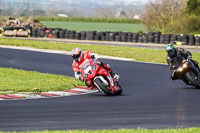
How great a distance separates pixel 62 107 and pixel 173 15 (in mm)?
52606

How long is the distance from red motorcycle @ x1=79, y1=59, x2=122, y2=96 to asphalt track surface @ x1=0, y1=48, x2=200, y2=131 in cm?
30

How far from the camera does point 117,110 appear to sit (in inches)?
504

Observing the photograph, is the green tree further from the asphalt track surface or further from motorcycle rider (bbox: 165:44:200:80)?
motorcycle rider (bbox: 165:44:200:80)

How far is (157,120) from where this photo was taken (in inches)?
442

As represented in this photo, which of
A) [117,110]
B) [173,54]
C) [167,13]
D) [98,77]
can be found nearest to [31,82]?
[98,77]

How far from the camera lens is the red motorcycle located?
16.2 meters

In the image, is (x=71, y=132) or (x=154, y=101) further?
(x=154, y=101)

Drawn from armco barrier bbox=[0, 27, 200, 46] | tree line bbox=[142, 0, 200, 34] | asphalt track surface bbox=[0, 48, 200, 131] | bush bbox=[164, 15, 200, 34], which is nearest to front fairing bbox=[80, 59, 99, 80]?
asphalt track surface bbox=[0, 48, 200, 131]

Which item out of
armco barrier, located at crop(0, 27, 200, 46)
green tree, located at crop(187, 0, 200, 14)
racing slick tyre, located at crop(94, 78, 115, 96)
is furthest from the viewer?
green tree, located at crop(187, 0, 200, 14)

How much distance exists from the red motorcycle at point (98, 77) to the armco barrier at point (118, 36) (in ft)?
95.8

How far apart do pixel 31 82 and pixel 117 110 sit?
Answer: 7029mm

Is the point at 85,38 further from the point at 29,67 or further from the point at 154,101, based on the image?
the point at 154,101

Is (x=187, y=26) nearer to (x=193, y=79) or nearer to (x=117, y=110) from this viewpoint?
(x=193, y=79)

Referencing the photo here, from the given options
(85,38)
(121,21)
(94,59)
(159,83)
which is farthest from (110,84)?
(121,21)
